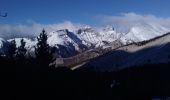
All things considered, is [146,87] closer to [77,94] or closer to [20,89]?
[77,94]

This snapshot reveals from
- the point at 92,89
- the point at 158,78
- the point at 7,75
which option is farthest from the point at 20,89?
the point at 158,78

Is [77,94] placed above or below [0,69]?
below

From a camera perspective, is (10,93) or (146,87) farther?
(146,87)

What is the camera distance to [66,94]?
62.1m

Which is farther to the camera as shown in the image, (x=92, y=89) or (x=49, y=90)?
(x=92, y=89)

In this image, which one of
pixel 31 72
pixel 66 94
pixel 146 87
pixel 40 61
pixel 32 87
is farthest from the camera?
pixel 146 87

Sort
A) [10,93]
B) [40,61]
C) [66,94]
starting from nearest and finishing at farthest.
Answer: [10,93], [66,94], [40,61]

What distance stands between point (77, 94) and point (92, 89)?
18732 mm

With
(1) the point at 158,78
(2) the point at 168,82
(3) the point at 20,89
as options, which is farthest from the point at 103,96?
(1) the point at 158,78

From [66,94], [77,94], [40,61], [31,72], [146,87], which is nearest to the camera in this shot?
[31,72]

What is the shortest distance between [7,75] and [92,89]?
1711 inches

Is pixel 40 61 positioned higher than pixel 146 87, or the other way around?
pixel 40 61

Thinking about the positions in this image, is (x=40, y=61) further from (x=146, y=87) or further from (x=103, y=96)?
(x=146, y=87)

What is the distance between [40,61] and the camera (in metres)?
109
